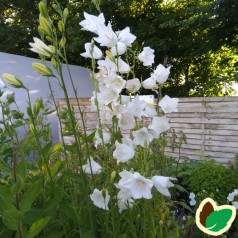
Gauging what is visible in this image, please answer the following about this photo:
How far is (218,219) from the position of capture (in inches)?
28.5

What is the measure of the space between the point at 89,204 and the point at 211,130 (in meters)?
4.36

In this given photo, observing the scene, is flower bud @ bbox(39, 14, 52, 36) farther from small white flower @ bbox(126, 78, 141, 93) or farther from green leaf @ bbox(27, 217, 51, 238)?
green leaf @ bbox(27, 217, 51, 238)

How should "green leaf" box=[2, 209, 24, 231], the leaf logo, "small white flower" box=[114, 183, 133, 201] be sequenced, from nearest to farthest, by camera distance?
the leaf logo, "green leaf" box=[2, 209, 24, 231], "small white flower" box=[114, 183, 133, 201]

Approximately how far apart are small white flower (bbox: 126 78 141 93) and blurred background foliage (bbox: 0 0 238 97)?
818 cm

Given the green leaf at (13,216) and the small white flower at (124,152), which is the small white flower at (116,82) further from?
the green leaf at (13,216)

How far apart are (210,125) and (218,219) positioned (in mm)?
4651

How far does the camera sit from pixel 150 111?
3.44ft

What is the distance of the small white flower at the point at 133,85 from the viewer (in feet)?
3.46

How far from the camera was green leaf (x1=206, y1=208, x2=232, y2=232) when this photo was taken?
0.71m

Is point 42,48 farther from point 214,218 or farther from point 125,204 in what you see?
point 214,218

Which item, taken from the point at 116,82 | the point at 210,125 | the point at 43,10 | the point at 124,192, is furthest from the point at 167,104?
the point at 210,125

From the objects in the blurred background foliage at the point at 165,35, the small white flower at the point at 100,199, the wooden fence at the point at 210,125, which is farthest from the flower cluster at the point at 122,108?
the blurred background foliage at the point at 165,35

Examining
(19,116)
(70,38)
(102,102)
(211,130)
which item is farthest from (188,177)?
(70,38)

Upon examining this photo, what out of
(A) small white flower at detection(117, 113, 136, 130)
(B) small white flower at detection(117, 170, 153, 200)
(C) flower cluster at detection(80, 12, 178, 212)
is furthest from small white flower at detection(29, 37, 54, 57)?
(B) small white flower at detection(117, 170, 153, 200)
